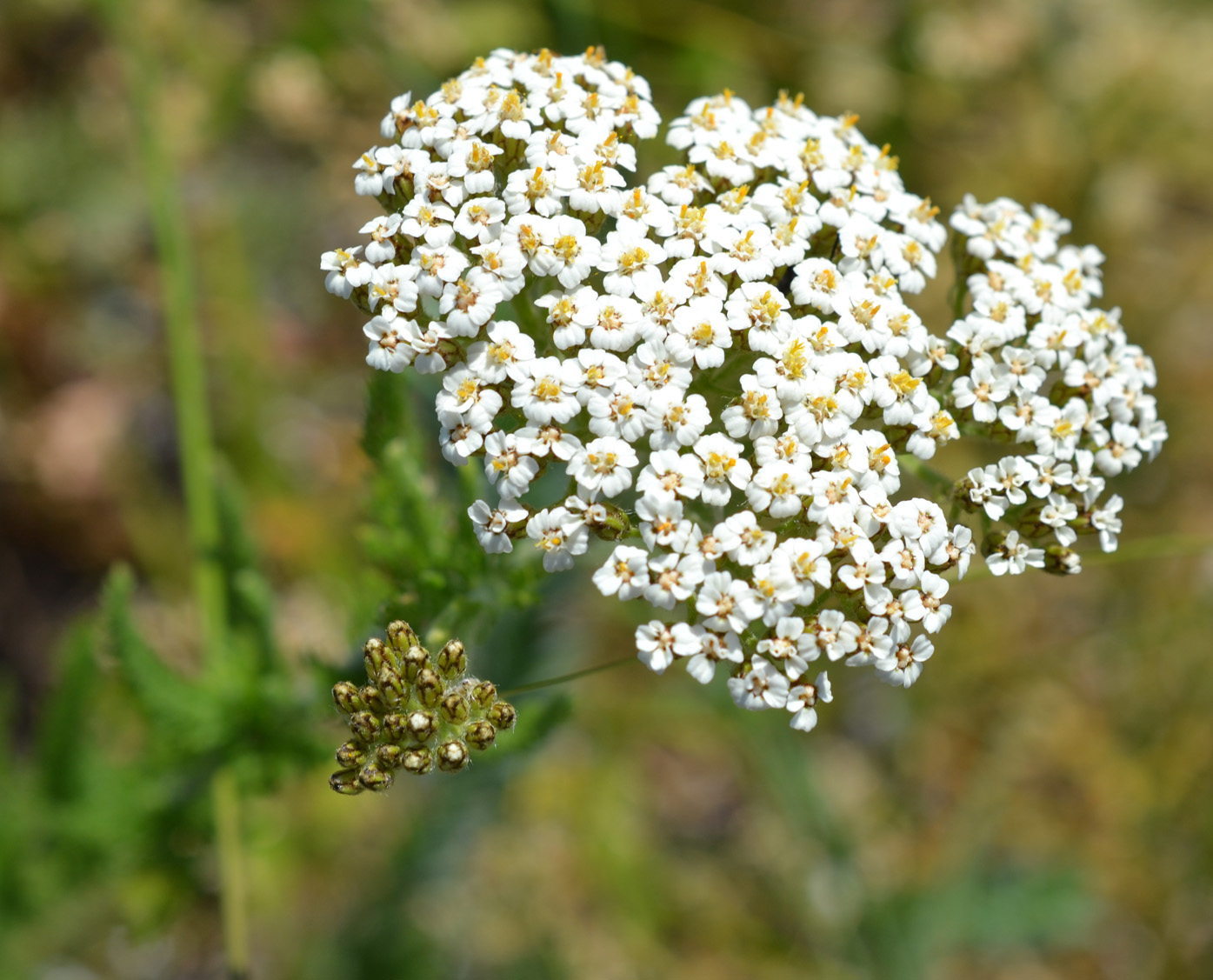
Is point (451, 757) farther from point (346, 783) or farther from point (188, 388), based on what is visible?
point (188, 388)

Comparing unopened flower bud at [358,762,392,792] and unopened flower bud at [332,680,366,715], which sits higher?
unopened flower bud at [332,680,366,715]

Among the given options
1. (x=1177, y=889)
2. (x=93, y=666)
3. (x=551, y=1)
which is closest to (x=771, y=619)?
(x=93, y=666)

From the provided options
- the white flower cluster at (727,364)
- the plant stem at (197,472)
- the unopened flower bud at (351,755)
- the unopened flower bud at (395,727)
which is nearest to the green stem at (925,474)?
the white flower cluster at (727,364)

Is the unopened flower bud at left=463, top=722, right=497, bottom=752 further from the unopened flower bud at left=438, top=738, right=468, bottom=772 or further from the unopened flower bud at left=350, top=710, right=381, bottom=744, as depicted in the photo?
the unopened flower bud at left=350, top=710, right=381, bottom=744

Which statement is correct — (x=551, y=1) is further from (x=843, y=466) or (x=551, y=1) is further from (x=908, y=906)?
(x=908, y=906)

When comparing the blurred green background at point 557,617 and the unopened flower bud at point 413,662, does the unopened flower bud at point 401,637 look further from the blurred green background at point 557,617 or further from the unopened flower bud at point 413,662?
the blurred green background at point 557,617

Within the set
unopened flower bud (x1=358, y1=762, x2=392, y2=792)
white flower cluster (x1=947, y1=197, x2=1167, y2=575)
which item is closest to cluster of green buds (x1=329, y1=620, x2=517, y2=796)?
unopened flower bud (x1=358, y1=762, x2=392, y2=792)
